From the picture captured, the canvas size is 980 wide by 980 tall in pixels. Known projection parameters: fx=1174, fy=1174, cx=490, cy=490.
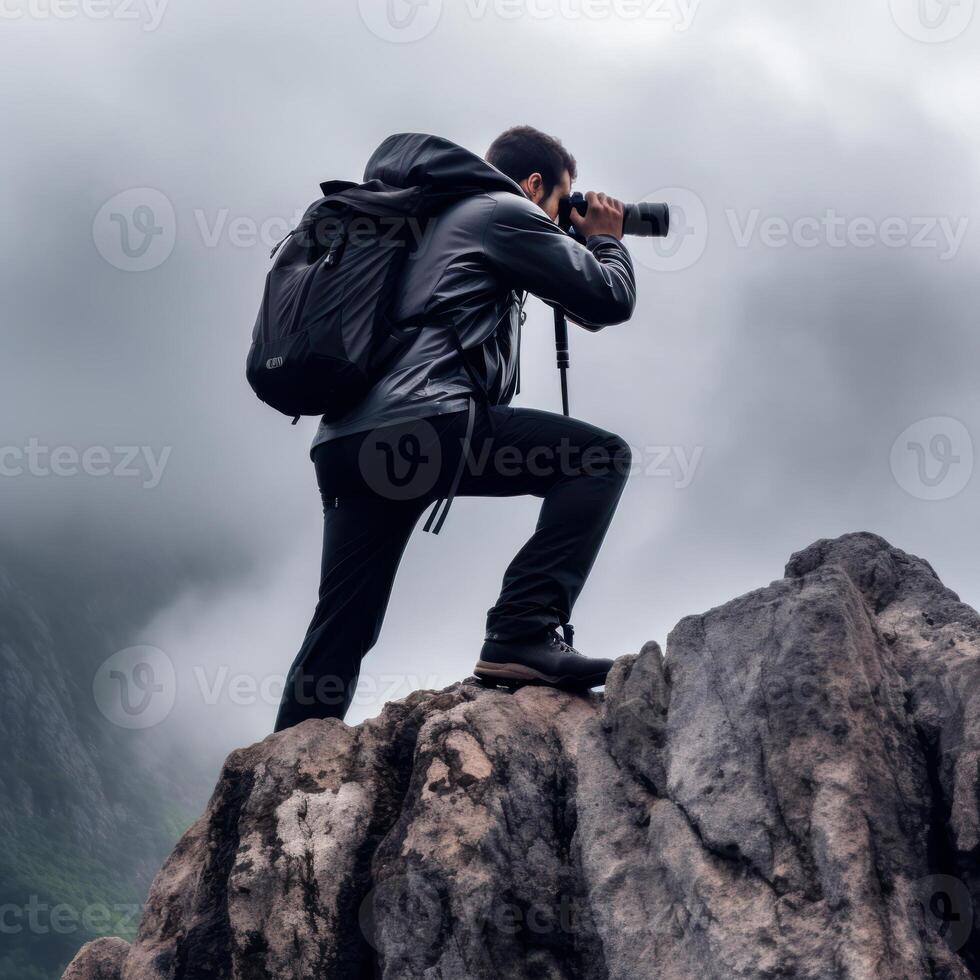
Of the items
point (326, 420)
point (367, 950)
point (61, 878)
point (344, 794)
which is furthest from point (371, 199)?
point (61, 878)

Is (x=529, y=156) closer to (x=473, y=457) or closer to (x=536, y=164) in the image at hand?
(x=536, y=164)

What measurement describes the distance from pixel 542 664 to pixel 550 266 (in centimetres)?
238

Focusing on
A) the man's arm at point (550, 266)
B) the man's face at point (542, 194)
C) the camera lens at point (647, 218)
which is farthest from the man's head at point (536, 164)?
the man's arm at point (550, 266)

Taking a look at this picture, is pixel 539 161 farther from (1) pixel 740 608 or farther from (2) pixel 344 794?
(2) pixel 344 794

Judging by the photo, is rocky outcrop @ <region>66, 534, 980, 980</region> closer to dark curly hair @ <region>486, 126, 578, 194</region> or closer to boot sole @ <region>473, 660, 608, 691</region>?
boot sole @ <region>473, 660, 608, 691</region>

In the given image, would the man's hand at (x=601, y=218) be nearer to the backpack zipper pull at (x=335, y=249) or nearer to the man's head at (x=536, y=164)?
the man's head at (x=536, y=164)

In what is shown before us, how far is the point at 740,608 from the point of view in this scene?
586 centimetres

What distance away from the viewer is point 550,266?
7.04 meters

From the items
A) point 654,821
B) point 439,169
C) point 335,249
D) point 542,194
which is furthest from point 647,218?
point 654,821

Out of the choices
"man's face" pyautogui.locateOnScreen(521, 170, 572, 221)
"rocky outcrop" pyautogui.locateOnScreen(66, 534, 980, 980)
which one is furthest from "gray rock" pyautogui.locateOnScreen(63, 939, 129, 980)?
"man's face" pyautogui.locateOnScreen(521, 170, 572, 221)

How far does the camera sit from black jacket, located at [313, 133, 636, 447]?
689 centimetres

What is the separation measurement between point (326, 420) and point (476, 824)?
2669 millimetres

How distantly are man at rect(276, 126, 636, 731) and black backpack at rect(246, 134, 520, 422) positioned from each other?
7cm

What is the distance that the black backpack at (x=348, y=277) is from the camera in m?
6.79
